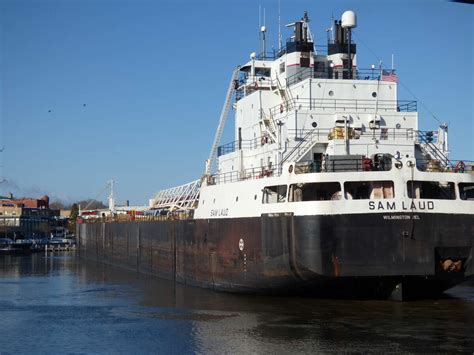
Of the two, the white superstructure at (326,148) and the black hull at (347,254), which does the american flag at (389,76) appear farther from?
the black hull at (347,254)

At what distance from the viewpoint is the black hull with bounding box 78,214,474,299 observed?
20109 millimetres

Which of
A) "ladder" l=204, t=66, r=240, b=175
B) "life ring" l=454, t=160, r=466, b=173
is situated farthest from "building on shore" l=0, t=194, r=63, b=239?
"life ring" l=454, t=160, r=466, b=173

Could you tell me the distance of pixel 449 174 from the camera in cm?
2105

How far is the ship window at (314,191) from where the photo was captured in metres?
21.6

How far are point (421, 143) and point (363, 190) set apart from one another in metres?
4.33

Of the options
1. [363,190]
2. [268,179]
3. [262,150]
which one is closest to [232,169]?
[262,150]

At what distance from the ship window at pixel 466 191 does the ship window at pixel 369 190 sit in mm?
2916

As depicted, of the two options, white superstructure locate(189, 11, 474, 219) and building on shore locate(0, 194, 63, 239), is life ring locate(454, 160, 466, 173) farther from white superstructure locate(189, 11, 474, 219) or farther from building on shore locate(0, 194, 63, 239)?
building on shore locate(0, 194, 63, 239)

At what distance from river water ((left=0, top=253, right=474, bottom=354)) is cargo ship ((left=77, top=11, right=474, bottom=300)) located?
104 cm

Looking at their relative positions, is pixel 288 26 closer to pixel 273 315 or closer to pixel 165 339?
pixel 273 315

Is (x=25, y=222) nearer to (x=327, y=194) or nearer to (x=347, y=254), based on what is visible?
(x=327, y=194)

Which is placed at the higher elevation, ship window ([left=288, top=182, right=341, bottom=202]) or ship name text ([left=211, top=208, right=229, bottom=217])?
ship window ([left=288, top=182, right=341, bottom=202])

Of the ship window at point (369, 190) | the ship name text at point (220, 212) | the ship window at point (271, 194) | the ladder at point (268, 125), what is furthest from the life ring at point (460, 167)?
the ship name text at point (220, 212)

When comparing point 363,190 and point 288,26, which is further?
point 288,26
